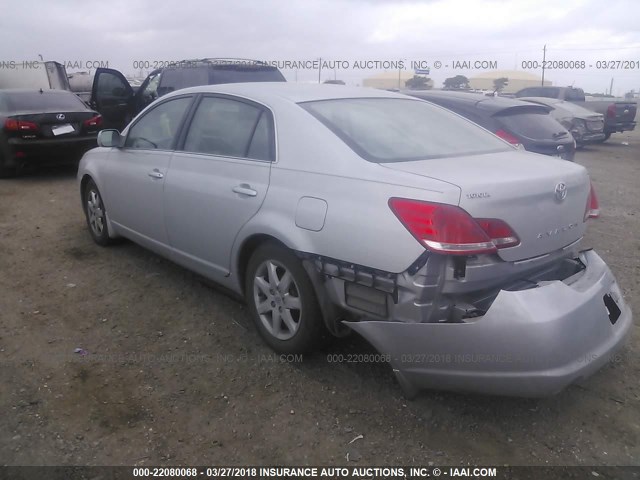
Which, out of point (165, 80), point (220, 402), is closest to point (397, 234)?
point (220, 402)

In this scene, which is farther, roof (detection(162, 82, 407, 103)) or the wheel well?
roof (detection(162, 82, 407, 103))

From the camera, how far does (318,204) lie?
9.29 feet

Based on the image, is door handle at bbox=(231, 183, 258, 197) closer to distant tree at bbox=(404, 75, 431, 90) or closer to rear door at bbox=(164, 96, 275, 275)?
rear door at bbox=(164, 96, 275, 275)

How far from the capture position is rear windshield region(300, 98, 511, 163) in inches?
117

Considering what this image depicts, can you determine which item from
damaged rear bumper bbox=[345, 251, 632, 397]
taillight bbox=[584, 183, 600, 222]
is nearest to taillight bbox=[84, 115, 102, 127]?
damaged rear bumper bbox=[345, 251, 632, 397]

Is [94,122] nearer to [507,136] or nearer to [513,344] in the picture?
[507,136]

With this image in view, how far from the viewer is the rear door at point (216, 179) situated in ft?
10.8

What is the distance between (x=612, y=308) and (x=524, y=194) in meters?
0.81

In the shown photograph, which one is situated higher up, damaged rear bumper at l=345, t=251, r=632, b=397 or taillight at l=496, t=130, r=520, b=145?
taillight at l=496, t=130, r=520, b=145

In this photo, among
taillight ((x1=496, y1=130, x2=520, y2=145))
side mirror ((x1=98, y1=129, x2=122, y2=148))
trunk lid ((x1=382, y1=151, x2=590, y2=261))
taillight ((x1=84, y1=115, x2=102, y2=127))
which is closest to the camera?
trunk lid ((x1=382, y1=151, x2=590, y2=261))

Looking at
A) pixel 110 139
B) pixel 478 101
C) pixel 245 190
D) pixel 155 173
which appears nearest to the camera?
pixel 245 190

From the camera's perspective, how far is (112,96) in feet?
33.0

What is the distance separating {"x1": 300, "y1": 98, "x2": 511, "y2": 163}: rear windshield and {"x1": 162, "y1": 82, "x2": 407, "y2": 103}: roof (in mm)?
95

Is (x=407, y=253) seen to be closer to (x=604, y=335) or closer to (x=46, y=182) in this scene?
(x=604, y=335)
